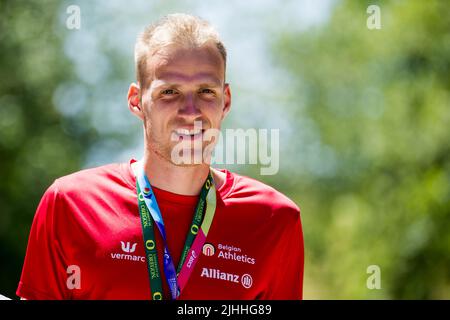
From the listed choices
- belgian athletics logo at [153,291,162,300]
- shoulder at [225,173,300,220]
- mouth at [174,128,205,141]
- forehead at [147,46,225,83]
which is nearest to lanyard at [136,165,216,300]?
belgian athletics logo at [153,291,162,300]

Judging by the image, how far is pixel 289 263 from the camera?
399 centimetres

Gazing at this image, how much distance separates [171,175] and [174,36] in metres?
0.67

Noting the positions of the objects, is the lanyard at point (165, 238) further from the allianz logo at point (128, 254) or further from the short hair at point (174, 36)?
the short hair at point (174, 36)

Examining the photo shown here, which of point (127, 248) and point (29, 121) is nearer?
point (127, 248)

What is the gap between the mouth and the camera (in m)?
3.72

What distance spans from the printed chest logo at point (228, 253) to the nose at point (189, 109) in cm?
61

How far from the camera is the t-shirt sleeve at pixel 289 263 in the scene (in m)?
3.92

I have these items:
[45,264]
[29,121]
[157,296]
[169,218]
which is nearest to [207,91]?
[169,218]

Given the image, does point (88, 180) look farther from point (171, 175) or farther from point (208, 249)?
point (208, 249)

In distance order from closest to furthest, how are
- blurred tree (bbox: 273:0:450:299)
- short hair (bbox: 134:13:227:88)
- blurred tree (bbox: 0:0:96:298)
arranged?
short hair (bbox: 134:13:227:88) → blurred tree (bbox: 273:0:450:299) → blurred tree (bbox: 0:0:96:298)

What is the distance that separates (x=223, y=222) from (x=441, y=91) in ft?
47.8

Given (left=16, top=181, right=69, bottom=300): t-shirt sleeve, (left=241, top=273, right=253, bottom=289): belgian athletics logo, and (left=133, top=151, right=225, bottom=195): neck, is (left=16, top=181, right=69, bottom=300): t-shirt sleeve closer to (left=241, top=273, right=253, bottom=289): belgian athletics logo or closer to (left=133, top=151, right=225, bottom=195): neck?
(left=133, top=151, right=225, bottom=195): neck

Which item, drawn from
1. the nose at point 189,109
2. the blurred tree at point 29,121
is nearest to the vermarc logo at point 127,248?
the nose at point 189,109

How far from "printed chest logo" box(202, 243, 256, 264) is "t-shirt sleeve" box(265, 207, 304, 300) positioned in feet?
0.58
